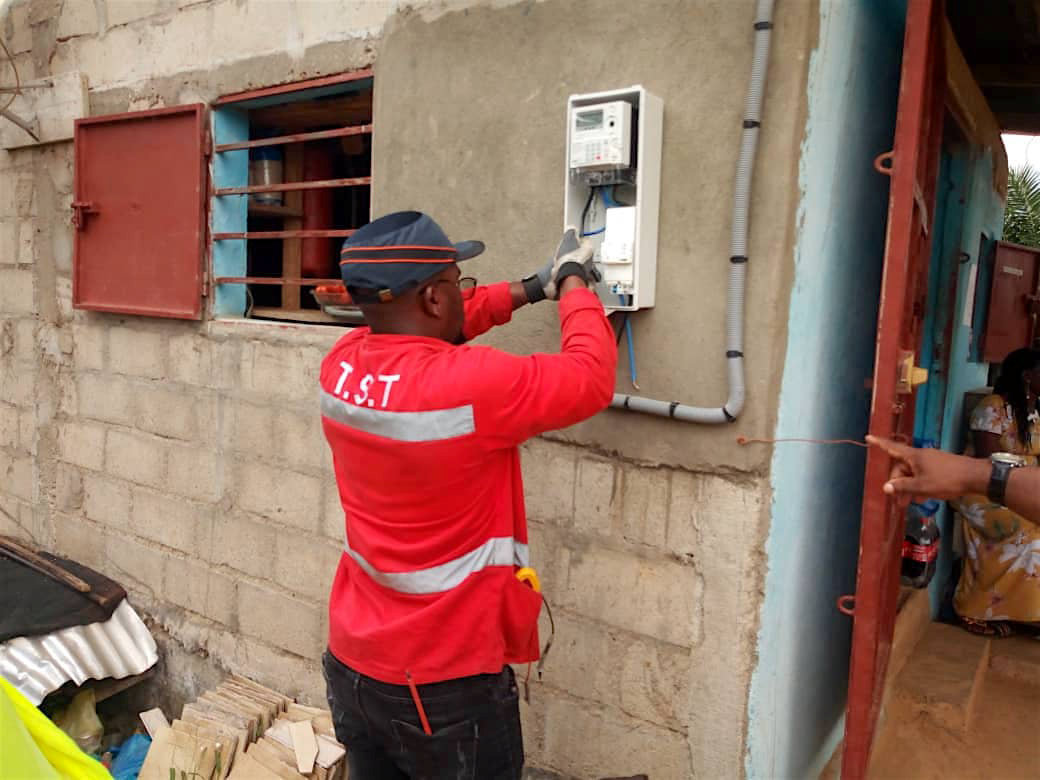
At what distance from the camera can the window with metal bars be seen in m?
3.54

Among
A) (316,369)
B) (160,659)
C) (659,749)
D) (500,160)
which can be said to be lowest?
(160,659)

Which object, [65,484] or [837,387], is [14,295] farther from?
[837,387]

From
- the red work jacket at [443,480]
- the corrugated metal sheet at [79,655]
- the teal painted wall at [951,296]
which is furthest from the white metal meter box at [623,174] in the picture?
the corrugated metal sheet at [79,655]

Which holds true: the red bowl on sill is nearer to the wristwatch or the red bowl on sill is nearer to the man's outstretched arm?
the man's outstretched arm

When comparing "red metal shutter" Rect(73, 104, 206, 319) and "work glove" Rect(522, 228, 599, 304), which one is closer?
"work glove" Rect(522, 228, 599, 304)

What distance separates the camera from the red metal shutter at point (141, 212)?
3.73m

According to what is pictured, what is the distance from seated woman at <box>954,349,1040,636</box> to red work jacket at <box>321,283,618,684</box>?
2.87 meters

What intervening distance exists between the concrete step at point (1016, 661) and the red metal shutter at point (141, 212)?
381 cm

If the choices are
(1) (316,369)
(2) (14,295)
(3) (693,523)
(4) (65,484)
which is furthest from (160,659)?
(3) (693,523)

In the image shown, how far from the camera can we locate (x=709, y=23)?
89.7 inches

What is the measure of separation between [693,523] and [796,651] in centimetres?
58

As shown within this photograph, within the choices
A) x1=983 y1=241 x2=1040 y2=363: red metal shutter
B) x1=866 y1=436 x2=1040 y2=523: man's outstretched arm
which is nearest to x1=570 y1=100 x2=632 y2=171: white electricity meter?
x1=866 y1=436 x2=1040 y2=523: man's outstretched arm

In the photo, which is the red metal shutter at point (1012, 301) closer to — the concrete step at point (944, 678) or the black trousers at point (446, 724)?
the concrete step at point (944, 678)

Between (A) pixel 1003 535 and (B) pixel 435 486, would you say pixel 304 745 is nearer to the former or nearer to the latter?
(B) pixel 435 486
